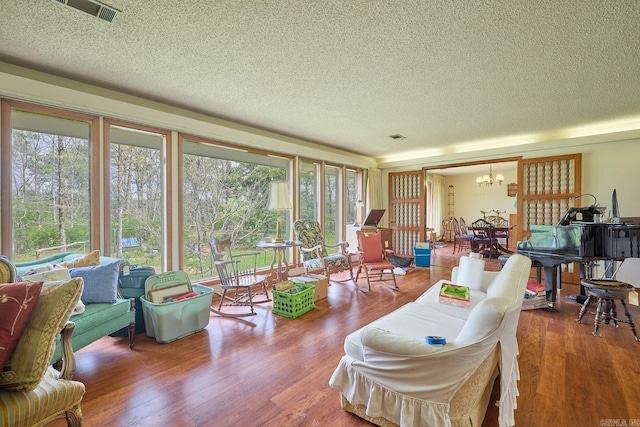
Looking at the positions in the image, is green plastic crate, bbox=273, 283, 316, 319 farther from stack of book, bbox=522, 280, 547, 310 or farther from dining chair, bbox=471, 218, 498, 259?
dining chair, bbox=471, 218, 498, 259

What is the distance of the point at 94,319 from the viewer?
6.95 ft

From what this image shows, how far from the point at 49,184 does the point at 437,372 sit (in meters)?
3.74

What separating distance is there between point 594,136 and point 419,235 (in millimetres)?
3433

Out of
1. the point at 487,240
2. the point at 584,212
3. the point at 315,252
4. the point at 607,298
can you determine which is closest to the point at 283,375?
the point at 315,252

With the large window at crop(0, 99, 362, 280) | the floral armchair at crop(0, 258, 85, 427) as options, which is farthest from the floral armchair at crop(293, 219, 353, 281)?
the floral armchair at crop(0, 258, 85, 427)

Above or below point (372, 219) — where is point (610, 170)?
above

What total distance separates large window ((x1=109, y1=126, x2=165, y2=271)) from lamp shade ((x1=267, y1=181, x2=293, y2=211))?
1390 millimetres

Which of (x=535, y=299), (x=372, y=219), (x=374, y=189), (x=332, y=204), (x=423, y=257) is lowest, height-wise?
(x=535, y=299)

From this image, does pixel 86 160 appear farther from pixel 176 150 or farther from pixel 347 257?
pixel 347 257

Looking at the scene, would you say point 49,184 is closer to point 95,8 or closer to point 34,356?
point 95,8

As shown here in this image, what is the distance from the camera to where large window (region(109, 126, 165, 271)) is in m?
3.24

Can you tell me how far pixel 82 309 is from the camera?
82.4 inches

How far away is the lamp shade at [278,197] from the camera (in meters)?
3.90

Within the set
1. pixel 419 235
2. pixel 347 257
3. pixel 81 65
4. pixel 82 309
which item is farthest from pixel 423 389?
pixel 419 235
